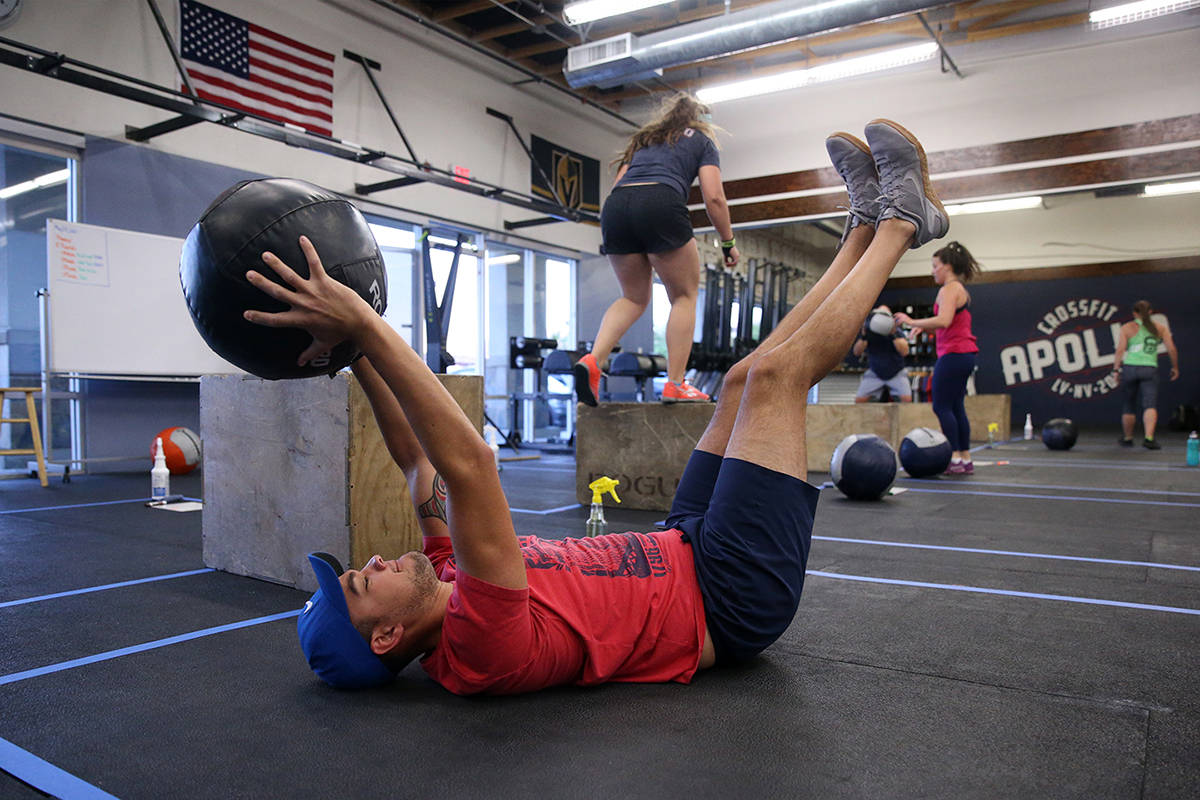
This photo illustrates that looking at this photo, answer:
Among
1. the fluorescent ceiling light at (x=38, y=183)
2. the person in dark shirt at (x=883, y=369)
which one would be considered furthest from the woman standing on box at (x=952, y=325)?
the fluorescent ceiling light at (x=38, y=183)

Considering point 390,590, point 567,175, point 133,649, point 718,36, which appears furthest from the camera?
point 567,175

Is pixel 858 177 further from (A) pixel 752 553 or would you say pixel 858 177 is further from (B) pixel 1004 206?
(B) pixel 1004 206

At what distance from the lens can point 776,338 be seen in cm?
201

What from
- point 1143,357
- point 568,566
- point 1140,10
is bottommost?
point 568,566

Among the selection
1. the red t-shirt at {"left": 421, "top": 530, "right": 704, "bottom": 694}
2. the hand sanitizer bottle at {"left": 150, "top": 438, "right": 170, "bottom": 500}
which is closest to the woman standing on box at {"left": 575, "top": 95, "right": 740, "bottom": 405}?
the red t-shirt at {"left": 421, "top": 530, "right": 704, "bottom": 694}

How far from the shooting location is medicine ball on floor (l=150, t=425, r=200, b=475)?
576 cm

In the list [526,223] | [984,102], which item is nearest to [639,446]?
[526,223]

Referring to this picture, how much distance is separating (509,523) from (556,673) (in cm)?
35

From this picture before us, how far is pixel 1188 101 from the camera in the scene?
8.48 metres

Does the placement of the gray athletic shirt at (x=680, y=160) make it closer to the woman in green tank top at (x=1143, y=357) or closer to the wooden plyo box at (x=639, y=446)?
the wooden plyo box at (x=639, y=446)

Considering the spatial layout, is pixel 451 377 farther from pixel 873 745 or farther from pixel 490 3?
pixel 490 3

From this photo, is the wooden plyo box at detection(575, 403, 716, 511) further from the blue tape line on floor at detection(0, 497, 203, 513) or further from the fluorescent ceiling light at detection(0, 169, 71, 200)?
the fluorescent ceiling light at detection(0, 169, 71, 200)

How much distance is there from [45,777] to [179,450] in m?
5.06

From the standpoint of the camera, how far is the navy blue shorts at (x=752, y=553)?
1578 millimetres
